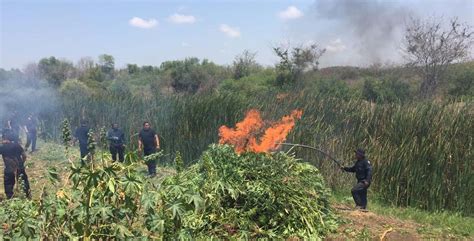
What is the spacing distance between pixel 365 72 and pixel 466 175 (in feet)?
111

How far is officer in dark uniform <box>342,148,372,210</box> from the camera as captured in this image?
889 centimetres

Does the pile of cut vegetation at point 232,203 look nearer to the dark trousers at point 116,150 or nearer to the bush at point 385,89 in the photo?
the dark trousers at point 116,150

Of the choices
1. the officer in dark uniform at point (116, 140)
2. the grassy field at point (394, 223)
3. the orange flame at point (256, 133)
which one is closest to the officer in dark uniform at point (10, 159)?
the grassy field at point (394, 223)

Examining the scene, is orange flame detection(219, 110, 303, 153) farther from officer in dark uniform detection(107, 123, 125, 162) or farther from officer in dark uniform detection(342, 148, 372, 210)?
officer in dark uniform detection(107, 123, 125, 162)

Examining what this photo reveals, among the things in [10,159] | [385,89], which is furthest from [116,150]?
[385,89]

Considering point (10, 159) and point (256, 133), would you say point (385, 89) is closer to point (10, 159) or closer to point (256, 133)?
point (256, 133)

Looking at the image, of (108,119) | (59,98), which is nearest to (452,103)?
(108,119)

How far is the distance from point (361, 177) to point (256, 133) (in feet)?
10.4

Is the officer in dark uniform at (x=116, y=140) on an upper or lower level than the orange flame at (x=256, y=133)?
lower

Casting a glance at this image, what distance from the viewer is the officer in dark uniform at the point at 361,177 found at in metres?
8.89

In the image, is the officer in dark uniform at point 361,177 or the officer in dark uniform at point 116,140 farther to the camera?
the officer in dark uniform at point 116,140

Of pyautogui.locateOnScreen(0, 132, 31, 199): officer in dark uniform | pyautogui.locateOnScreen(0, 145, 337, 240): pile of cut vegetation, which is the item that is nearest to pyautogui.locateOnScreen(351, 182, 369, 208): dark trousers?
pyautogui.locateOnScreen(0, 145, 337, 240): pile of cut vegetation

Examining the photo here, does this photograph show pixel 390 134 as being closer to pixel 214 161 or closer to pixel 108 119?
pixel 214 161

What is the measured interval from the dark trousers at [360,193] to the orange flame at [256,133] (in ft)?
5.60
